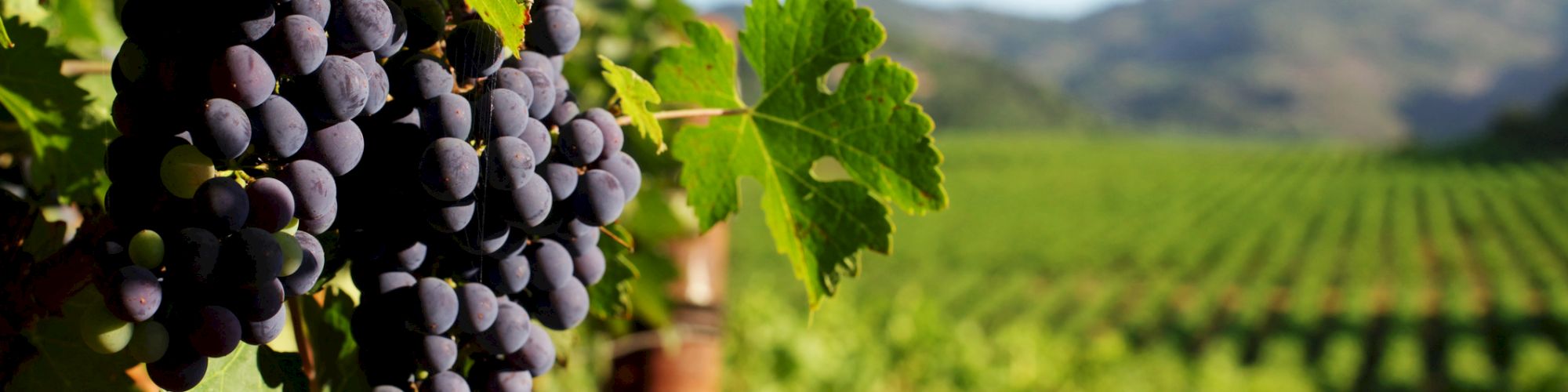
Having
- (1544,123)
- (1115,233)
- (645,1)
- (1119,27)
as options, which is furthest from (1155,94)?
(645,1)

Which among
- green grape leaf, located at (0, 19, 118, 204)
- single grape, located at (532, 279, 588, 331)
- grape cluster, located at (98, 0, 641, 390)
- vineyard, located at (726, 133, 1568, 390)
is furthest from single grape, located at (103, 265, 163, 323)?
vineyard, located at (726, 133, 1568, 390)

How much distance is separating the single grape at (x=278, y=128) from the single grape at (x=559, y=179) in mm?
125

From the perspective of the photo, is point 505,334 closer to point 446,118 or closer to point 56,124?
point 446,118

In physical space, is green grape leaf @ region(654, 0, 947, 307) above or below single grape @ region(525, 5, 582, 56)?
below

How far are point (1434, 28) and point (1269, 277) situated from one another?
12195cm

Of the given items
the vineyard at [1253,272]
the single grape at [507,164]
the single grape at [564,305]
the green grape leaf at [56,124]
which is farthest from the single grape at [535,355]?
the vineyard at [1253,272]

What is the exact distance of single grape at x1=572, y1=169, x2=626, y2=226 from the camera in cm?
59

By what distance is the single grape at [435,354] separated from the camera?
58 centimetres

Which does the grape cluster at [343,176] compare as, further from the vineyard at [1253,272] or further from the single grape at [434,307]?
the vineyard at [1253,272]

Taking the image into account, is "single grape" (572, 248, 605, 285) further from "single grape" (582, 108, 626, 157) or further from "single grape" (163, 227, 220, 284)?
"single grape" (163, 227, 220, 284)

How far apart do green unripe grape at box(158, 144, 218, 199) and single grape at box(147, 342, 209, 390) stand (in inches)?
2.6

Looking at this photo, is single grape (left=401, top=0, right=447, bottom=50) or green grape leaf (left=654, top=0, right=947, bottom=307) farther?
green grape leaf (left=654, top=0, right=947, bottom=307)

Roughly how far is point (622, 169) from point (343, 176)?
16 cm

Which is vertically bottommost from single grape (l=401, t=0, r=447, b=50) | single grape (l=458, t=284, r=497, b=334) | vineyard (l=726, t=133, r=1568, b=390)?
vineyard (l=726, t=133, r=1568, b=390)
